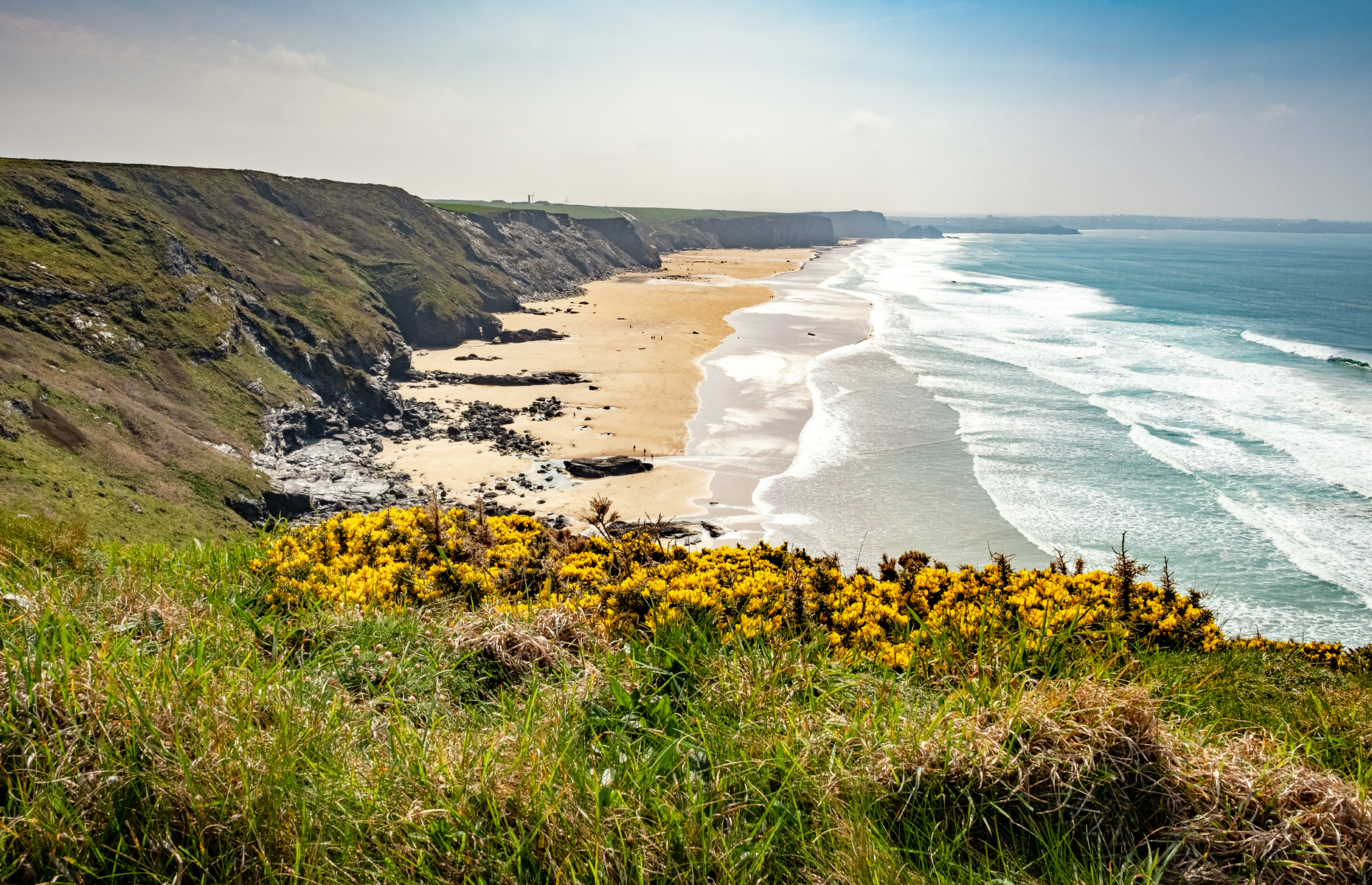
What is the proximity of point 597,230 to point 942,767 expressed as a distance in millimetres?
120456

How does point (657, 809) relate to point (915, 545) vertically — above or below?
above

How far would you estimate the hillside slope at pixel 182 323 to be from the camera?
888 inches

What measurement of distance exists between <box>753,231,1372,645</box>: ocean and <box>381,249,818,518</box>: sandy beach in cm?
478

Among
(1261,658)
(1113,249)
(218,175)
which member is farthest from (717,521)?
(1113,249)

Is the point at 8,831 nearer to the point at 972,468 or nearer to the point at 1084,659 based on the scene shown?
the point at 1084,659

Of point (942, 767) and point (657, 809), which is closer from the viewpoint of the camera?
point (657, 809)

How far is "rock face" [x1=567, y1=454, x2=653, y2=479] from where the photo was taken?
29.0 m

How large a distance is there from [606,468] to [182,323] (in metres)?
21.8

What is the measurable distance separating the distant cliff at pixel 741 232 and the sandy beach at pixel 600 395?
241 feet

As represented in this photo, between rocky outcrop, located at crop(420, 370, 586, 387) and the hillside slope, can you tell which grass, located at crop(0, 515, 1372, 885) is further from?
rocky outcrop, located at crop(420, 370, 586, 387)

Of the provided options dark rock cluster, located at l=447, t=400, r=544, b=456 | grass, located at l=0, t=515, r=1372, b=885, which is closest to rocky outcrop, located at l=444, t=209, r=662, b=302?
dark rock cluster, located at l=447, t=400, r=544, b=456

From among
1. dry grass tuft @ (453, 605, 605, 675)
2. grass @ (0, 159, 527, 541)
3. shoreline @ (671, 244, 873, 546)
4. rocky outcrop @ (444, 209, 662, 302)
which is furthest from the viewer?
rocky outcrop @ (444, 209, 662, 302)

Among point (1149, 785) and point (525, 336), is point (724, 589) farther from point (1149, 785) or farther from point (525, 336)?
point (525, 336)

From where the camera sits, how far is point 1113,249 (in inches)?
6939
